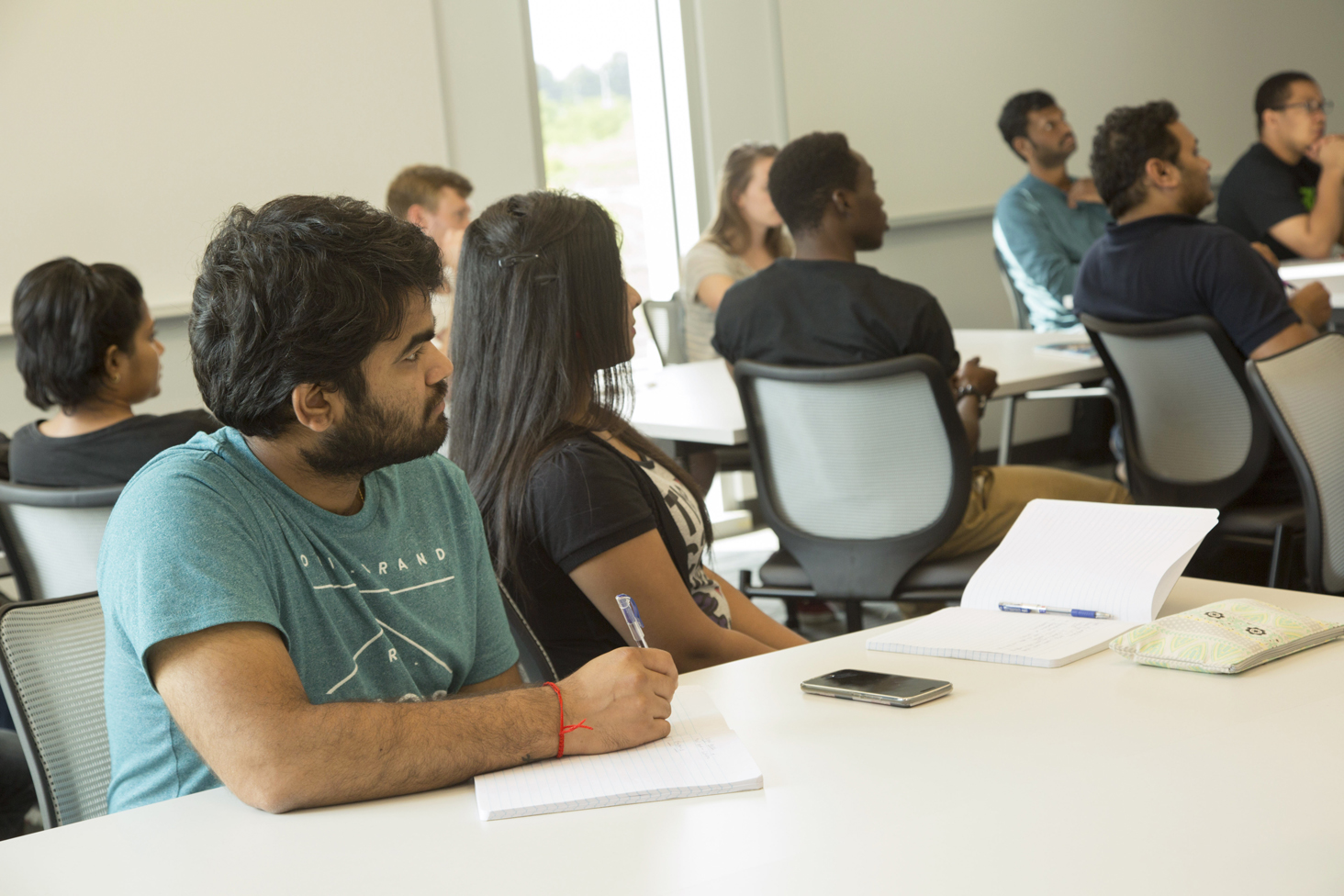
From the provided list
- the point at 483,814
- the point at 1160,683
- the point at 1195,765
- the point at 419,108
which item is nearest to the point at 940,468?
the point at 1160,683

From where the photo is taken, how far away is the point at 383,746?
3.41 ft

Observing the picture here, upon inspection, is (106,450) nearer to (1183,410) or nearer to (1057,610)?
(1057,610)

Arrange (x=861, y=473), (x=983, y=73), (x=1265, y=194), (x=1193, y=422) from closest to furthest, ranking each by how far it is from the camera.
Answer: (x=861, y=473)
(x=1193, y=422)
(x=1265, y=194)
(x=983, y=73)

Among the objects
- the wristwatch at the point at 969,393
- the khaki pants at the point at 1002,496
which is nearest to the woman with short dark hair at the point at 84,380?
the khaki pants at the point at 1002,496

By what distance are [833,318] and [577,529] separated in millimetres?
1296

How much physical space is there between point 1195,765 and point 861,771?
26cm

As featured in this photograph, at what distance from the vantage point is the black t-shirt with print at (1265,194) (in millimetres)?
4645

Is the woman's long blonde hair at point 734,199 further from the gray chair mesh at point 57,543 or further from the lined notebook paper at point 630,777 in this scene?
the lined notebook paper at point 630,777

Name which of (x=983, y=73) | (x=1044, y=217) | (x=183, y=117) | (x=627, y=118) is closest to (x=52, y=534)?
(x=183, y=117)

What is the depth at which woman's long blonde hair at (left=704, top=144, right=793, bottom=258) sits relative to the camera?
4.33m

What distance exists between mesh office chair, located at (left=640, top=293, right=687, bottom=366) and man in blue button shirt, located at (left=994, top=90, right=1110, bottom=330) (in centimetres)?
134

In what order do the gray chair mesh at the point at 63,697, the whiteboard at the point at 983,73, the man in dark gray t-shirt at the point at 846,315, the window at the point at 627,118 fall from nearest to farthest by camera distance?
the gray chair mesh at the point at 63,697 → the man in dark gray t-shirt at the point at 846,315 → the window at the point at 627,118 → the whiteboard at the point at 983,73

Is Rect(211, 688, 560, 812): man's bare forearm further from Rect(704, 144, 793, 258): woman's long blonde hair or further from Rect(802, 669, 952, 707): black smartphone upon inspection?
Rect(704, 144, 793, 258): woman's long blonde hair

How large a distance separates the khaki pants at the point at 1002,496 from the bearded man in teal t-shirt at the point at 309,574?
1.41 meters
